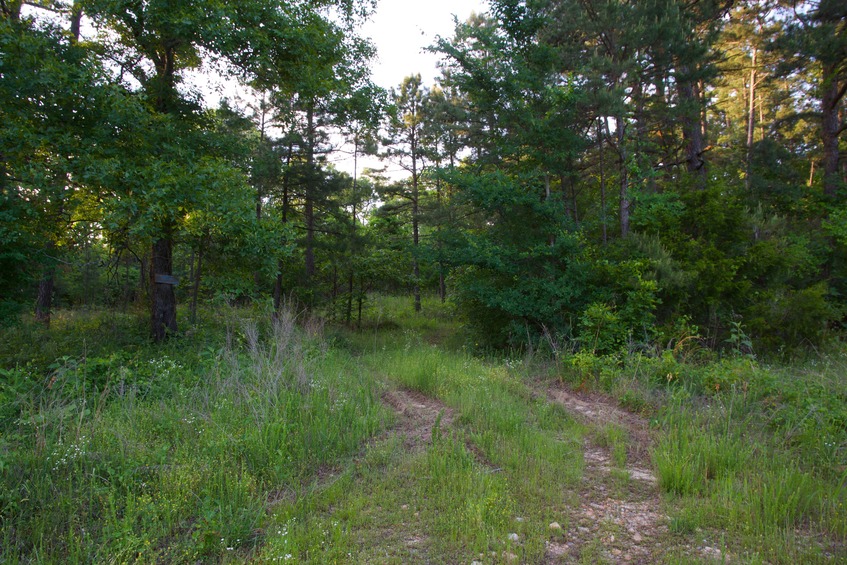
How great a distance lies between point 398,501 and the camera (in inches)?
139

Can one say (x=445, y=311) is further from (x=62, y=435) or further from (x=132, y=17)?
(x=62, y=435)

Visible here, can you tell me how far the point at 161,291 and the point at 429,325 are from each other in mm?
9652

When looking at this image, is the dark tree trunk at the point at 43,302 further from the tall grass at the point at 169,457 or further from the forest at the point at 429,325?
the tall grass at the point at 169,457

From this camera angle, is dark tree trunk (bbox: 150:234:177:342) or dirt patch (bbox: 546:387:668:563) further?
dark tree trunk (bbox: 150:234:177:342)

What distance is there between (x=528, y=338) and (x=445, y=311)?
8.98 meters

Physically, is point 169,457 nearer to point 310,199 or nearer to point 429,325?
point 310,199

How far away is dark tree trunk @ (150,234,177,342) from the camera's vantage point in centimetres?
959

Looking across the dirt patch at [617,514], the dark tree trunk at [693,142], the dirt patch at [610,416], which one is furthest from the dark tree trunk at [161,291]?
the dark tree trunk at [693,142]

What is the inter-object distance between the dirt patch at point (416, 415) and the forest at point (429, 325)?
65 millimetres

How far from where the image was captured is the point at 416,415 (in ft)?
18.3

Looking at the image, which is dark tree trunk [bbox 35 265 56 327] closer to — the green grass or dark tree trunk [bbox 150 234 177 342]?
dark tree trunk [bbox 150 234 177 342]

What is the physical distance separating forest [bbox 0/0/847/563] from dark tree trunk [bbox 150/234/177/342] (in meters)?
0.07

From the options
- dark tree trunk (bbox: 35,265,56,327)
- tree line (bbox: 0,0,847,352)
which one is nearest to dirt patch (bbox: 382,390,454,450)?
tree line (bbox: 0,0,847,352)

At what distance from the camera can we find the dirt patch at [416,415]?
15.7 ft
